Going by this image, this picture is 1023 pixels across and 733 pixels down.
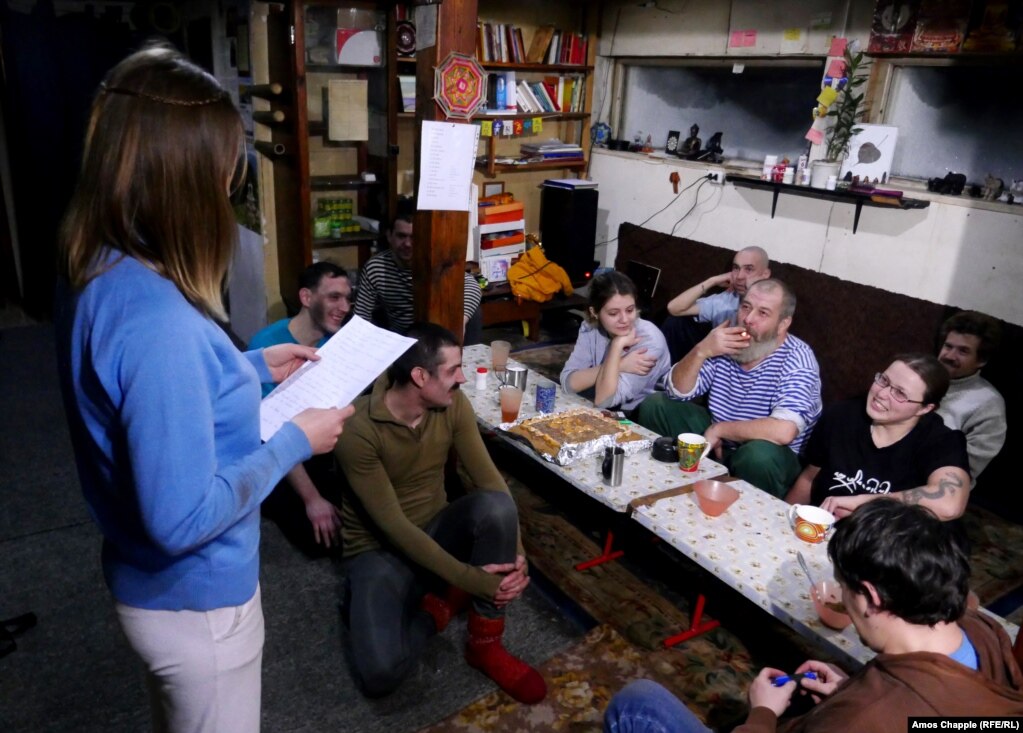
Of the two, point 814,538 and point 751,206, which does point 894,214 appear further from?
point 814,538

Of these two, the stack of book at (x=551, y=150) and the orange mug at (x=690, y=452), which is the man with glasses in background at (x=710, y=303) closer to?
the stack of book at (x=551, y=150)

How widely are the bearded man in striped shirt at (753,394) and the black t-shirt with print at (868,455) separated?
0.14 metres

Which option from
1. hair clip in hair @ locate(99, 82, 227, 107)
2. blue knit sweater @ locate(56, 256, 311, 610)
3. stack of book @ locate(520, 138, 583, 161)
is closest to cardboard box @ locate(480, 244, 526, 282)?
stack of book @ locate(520, 138, 583, 161)

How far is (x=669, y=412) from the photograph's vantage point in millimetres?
2887

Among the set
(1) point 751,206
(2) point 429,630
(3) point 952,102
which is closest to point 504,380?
(2) point 429,630

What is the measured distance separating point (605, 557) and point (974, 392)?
1.71 m

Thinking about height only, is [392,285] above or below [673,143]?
below

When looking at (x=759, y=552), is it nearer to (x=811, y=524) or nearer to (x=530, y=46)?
(x=811, y=524)

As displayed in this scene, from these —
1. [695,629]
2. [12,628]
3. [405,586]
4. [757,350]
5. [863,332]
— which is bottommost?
[12,628]

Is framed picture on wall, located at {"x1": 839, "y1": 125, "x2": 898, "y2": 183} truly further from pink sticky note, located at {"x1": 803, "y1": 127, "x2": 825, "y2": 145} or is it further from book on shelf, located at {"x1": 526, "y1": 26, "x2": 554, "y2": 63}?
book on shelf, located at {"x1": 526, "y1": 26, "x2": 554, "y2": 63}

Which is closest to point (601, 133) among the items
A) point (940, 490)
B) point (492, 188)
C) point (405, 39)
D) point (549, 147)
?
point (549, 147)

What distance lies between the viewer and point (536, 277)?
5176 mm

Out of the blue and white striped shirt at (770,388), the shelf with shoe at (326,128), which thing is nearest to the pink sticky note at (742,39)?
the shelf with shoe at (326,128)

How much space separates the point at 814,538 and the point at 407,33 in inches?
149
